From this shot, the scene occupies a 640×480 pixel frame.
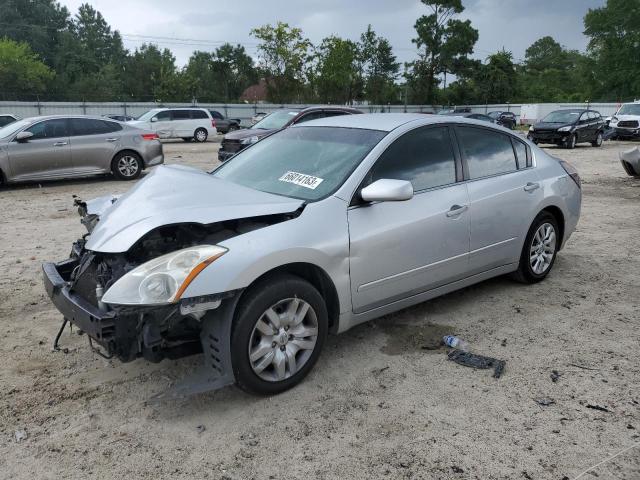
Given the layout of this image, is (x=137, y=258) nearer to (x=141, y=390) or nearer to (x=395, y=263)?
(x=141, y=390)

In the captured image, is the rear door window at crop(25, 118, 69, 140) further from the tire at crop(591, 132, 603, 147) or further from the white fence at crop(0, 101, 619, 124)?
the white fence at crop(0, 101, 619, 124)

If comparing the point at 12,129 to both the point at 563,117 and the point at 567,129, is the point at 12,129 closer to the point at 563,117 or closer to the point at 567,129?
the point at 567,129

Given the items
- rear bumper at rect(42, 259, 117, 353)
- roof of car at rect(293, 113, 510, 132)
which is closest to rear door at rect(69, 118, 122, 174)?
roof of car at rect(293, 113, 510, 132)

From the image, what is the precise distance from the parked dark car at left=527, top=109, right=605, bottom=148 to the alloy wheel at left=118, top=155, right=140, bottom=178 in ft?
52.9

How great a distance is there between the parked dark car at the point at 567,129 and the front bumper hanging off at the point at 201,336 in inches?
838

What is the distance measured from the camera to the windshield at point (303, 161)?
145 inches

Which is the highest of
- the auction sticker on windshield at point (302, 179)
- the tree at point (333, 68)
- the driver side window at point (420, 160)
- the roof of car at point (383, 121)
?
the tree at point (333, 68)

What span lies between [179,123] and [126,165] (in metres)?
13.9

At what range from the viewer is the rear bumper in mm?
2842

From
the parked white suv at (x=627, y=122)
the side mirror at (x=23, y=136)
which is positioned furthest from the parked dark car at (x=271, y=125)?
the parked white suv at (x=627, y=122)

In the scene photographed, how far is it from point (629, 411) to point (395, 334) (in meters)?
1.64

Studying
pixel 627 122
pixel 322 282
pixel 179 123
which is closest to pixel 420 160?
pixel 322 282

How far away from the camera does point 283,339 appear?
3201mm

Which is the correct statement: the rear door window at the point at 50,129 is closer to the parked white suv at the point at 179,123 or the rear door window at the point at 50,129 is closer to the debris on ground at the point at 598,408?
the debris on ground at the point at 598,408
